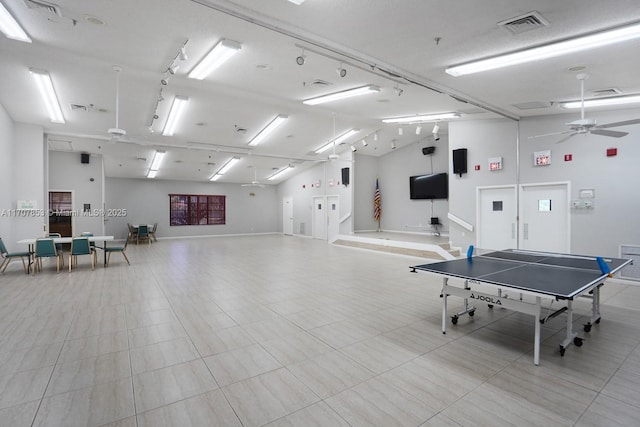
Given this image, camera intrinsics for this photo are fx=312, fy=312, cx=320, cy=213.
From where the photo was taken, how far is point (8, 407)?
88.7 inches

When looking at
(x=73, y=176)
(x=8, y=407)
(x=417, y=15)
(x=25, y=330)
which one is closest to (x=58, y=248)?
(x=73, y=176)

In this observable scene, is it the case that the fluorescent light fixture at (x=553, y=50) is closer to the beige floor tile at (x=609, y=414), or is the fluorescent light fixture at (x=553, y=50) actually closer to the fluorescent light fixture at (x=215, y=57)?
the fluorescent light fixture at (x=215, y=57)

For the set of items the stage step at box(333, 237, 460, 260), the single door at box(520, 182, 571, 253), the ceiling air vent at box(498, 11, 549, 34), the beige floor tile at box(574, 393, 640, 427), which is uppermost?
the ceiling air vent at box(498, 11, 549, 34)

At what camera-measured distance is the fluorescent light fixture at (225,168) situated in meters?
12.8

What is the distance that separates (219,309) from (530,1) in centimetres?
511

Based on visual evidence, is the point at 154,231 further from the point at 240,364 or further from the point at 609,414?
the point at 609,414

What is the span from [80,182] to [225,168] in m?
5.20

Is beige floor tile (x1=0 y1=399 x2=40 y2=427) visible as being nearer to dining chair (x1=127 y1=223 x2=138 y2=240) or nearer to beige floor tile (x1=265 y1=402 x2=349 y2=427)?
beige floor tile (x1=265 y1=402 x2=349 y2=427)

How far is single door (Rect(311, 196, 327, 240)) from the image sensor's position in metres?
13.9

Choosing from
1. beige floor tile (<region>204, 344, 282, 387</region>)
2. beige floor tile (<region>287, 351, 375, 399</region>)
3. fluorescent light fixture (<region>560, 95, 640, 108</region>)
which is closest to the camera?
beige floor tile (<region>287, 351, 375, 399</region>)

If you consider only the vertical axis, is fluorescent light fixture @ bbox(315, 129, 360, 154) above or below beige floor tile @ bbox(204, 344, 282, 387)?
above

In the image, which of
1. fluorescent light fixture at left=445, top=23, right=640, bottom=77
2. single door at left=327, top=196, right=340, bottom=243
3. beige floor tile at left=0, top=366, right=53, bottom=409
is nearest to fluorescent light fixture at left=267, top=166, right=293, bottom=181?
single door at left=327, top=196, right=340, bottom=243

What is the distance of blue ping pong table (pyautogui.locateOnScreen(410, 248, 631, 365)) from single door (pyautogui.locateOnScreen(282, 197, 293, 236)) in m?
12.6

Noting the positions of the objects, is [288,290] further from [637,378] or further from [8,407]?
[637,378]
